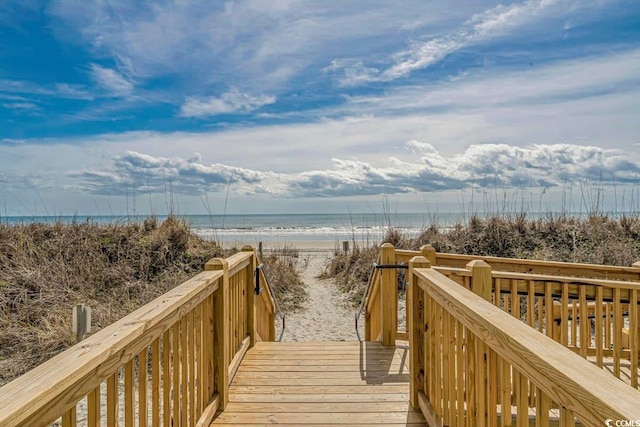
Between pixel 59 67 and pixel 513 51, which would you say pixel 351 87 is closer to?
pixel 513 51

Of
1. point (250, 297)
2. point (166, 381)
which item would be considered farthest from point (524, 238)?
point (166, 381)

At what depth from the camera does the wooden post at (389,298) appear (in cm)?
396

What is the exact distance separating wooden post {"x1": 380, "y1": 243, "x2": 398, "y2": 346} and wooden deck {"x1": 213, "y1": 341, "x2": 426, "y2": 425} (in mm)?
141

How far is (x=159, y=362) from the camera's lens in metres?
1.63

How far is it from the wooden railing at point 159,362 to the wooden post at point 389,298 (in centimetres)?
138

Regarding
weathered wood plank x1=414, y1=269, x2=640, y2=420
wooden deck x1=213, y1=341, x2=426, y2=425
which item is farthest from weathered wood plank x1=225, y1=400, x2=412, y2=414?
weathered wood plank x1=414, y1=269, x2=640, y2=420

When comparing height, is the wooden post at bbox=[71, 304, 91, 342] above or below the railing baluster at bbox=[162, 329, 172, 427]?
below

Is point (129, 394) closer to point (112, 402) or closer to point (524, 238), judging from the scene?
Result: point (112, 402)

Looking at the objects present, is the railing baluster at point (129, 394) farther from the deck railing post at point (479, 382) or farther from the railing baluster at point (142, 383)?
the deck railing post at point (479, 382)

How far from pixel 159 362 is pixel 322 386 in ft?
5.98

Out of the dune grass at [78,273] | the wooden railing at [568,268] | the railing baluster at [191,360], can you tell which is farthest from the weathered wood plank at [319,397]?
the dune grass at [78,273]

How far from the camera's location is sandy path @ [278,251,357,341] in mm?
7113

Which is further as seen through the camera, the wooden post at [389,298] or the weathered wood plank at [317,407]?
the wooden post at [389,298]

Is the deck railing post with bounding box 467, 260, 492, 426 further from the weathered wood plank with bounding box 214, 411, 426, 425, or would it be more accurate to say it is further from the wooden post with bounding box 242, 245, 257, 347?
the wooden post with bounding box 242, 245, 257, 347
